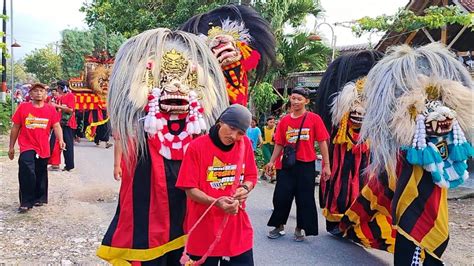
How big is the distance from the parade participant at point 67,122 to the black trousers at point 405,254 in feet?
19.4

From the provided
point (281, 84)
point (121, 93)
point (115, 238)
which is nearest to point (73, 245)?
point (115, 238)

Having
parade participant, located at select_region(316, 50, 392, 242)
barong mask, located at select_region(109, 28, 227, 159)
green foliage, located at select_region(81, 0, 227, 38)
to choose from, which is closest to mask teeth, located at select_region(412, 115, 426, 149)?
parade participant, located at select_region(316, 50, 392, 242)

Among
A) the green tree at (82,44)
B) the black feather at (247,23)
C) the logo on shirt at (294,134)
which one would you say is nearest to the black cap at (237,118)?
the black feather at (247,23)

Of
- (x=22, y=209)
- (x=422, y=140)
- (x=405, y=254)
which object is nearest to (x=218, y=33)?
Result: (x=422, y=140)

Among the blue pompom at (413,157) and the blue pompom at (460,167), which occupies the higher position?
the blue pompom at (413,157)

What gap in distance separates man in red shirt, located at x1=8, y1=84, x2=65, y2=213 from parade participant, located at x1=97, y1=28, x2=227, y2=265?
3052 mm

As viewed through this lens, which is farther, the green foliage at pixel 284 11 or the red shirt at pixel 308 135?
the green foliage at pixel 284 11

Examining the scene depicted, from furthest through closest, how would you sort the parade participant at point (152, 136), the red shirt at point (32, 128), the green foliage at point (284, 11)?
the green foliage at point (284, 11), the red shirt at point (32, 128), the parade participant at point (152, 136)

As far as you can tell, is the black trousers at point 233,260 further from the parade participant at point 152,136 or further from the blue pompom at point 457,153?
the blue pompom at point 457,153

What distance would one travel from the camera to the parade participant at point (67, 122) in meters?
8.72

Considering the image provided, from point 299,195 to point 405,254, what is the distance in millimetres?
1606

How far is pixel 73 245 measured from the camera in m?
4.68

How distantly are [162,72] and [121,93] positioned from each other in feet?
1.02

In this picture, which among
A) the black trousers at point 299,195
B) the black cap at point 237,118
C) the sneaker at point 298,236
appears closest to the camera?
the black cap at point 237,118
